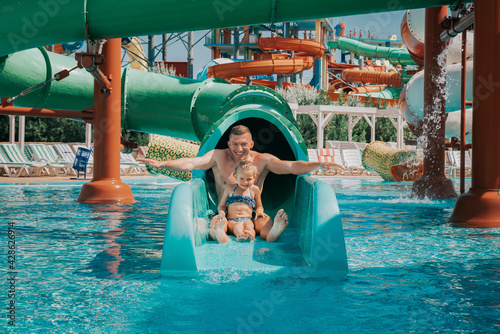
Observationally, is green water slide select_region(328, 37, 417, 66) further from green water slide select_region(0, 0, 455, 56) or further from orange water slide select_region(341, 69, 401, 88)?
green water slide select_region(0, 0, 455, 56)

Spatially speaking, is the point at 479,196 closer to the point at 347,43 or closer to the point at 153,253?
the point at 153,253

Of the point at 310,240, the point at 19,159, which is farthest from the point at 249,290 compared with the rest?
the point at 19,159

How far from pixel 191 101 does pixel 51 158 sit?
29.0 feet

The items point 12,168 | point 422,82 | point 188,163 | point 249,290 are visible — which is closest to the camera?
point 249,290

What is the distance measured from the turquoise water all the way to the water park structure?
0.36m

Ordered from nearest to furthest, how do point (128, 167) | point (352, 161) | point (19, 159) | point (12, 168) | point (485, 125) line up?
1. point (485, 125)
2. point (19, 159)
3. point (12, 168)
4. point (128, 167)
5. point (352, 161)

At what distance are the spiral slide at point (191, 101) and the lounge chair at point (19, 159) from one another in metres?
6.30

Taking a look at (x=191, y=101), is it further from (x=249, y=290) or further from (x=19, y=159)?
(x=19, y=159)

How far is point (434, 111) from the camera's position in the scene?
9016 mm

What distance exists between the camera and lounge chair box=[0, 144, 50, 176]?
47.3ft

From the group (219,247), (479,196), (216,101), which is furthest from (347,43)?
(219,247)

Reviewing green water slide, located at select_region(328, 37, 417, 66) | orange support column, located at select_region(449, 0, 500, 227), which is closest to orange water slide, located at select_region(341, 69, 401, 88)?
green water slide, located at select_region(328, 37, 417, 66)

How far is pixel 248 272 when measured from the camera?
11.0ft

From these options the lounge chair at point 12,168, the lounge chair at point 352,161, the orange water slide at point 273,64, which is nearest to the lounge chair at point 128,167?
the lounge chair at point 12,168
